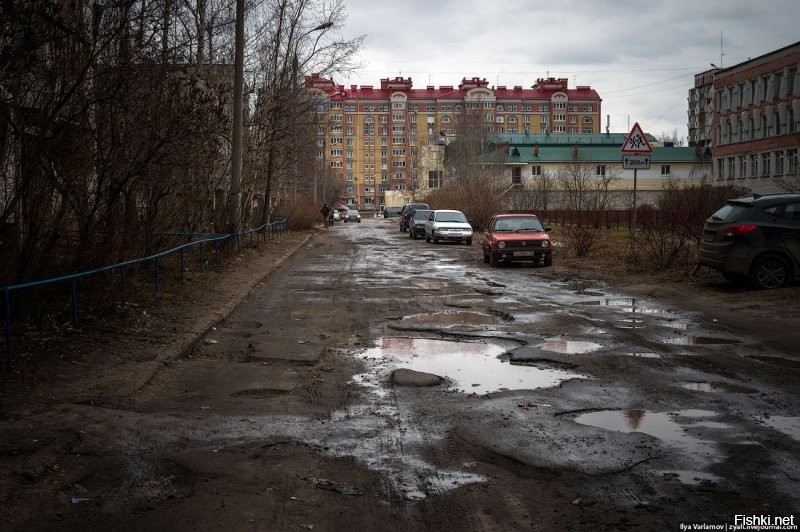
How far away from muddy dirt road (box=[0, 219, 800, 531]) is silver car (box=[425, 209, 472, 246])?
2505 centimetres

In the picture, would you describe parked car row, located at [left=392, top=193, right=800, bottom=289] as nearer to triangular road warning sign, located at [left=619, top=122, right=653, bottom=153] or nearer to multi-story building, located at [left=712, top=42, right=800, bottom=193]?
triangular road warning sign, located at [left=619, top=122, right=653, bottom=153]

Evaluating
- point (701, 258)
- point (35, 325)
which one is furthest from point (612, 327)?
point (35, 325)

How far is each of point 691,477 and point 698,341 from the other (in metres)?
5.26

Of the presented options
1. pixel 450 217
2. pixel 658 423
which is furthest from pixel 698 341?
pixel 450 217

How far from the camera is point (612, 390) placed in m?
6.92

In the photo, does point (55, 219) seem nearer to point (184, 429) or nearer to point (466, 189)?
point (184, 429)

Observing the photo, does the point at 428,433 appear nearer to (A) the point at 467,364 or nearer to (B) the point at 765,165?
(A) the point at 467,364

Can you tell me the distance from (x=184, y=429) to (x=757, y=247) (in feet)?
36.7

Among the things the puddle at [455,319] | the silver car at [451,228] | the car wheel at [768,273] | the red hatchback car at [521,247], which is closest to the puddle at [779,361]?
the puddle at [455,319]

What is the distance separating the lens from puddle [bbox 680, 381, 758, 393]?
6812 mm

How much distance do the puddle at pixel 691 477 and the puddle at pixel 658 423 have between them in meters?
0.49

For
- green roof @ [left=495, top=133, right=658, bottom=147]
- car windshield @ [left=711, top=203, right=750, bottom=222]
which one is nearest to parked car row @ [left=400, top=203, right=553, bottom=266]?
car windshield @ [left=711, top=203, right=750, bottom=222]

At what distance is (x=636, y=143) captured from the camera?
18516 mm

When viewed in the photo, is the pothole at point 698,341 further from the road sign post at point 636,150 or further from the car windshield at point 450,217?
the car windshield at point 450,217
